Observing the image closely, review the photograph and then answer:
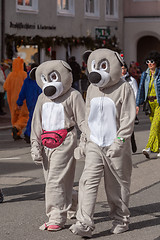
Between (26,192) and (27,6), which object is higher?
(27,6)

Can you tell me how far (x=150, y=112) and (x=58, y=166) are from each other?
511 cm

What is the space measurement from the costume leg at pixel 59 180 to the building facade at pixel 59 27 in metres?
17.4

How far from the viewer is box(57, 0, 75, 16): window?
27569 millimetres

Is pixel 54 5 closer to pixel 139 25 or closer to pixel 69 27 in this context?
pixel 69 27

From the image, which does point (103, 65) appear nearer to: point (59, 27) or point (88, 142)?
point (88, 142)

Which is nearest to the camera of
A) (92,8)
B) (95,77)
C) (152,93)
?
(95,77)

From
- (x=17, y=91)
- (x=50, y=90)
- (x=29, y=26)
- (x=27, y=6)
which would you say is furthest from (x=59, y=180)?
(x=27, y=6)

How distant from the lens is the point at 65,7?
28.1m

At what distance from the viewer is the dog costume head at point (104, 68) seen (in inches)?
242

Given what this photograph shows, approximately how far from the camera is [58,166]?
638 centimetres

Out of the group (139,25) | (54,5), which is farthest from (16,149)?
(139,25)

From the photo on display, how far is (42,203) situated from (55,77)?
1.68 metres

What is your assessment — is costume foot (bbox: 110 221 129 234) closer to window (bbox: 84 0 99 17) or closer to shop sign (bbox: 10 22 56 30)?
shop sign (bbox: 10 22 56 30)

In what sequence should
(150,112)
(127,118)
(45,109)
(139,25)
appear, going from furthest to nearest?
(139,25) → (150,112) → (45,109) → (127,118)
